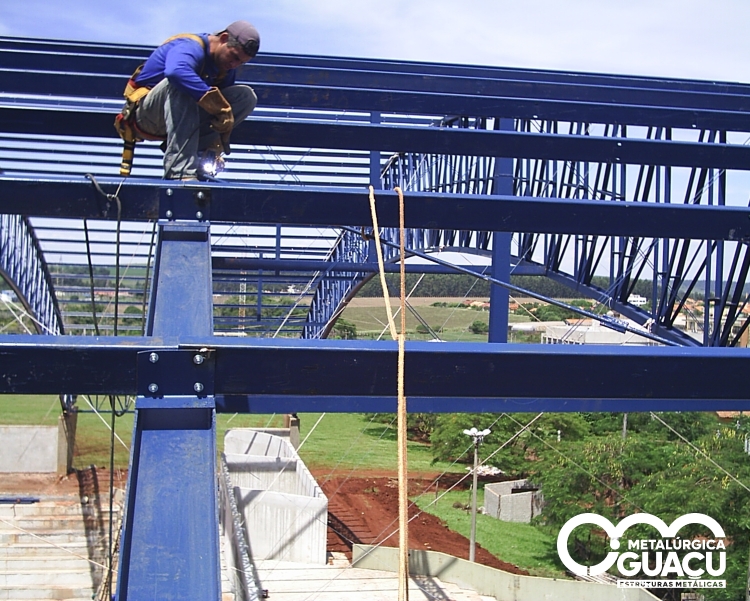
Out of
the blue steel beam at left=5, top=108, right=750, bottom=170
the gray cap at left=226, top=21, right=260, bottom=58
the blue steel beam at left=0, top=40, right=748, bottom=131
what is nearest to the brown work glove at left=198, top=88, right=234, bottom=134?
the gray cap at left=226, top=21, right=260, bottom=58

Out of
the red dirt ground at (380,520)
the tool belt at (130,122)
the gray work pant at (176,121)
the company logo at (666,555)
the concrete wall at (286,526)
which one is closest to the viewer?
the gray work pant at (176,121)

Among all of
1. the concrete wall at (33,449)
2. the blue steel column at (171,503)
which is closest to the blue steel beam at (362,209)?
the blue steel column at (171,503)

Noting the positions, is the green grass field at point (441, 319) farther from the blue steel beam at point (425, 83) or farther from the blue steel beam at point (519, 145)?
the blue steel beam at point (519, 145)

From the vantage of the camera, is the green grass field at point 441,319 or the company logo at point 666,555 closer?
the green grass field at point 441,319

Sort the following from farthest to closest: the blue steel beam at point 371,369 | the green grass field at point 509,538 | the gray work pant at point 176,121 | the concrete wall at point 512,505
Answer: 1. the concrete wall at point 512,505
2. the green grass field at point 509,538
3. the gray work pant at point 176,121
4. the blue steel beam at point 371,369

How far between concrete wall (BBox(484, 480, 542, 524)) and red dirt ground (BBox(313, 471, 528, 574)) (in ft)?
3.58

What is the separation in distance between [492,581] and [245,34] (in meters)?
8.81

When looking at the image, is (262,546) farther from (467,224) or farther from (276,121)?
(467,224)

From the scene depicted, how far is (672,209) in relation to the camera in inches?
164

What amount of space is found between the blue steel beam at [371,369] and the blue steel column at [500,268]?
492 centimetres

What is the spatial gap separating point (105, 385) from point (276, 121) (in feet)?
10.8

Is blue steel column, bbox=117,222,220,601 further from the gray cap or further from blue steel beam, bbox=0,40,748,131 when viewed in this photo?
blue steel beam, bbox=0,40,748,131

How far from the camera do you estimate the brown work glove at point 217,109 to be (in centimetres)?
372

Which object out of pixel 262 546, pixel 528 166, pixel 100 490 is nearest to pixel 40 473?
pixel 100 490
